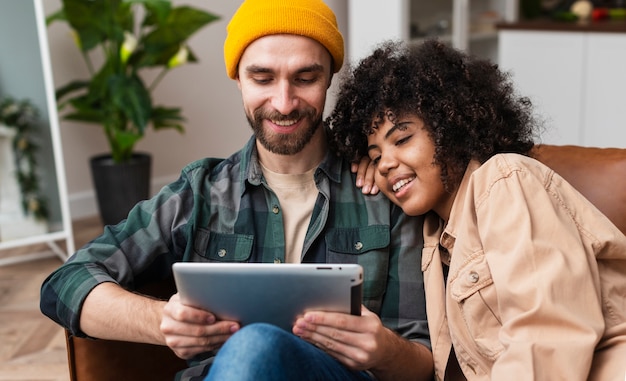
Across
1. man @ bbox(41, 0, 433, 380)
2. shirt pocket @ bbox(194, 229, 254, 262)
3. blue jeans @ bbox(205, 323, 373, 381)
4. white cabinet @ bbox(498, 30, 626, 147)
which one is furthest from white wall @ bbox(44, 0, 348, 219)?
blue jeans @ bbox(205, 323, 373, 381)

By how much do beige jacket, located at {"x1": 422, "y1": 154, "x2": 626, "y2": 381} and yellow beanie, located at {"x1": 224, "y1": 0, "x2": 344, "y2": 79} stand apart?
0.44m

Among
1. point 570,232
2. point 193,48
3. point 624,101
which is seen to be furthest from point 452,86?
point 193,48

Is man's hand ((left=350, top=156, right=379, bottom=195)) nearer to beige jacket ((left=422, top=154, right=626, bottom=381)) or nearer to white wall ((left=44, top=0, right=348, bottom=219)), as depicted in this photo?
beige jacket ((left=422, top=154, right=626, bottom=381))

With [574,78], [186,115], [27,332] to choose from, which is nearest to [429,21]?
[574,78]

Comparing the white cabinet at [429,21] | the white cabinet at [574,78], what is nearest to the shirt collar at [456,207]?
the white cabinet at [429,21]

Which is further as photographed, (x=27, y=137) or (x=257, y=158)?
(x=27, y=137)

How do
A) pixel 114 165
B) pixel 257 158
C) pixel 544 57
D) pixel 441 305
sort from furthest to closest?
Answer: pixel 544 57 → pixel 114 165 → pixel 257 158 → pixel 441 305

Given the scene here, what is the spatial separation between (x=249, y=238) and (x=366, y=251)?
0.24 m

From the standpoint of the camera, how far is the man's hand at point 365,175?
1.67 m

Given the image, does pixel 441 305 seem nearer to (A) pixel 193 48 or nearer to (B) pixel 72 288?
(B) pixel 72 288

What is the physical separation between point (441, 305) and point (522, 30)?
3.05 meters

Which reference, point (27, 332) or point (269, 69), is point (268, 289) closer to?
point (269, 69)

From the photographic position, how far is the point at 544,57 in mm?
4188

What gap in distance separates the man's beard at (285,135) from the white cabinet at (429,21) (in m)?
2.04
